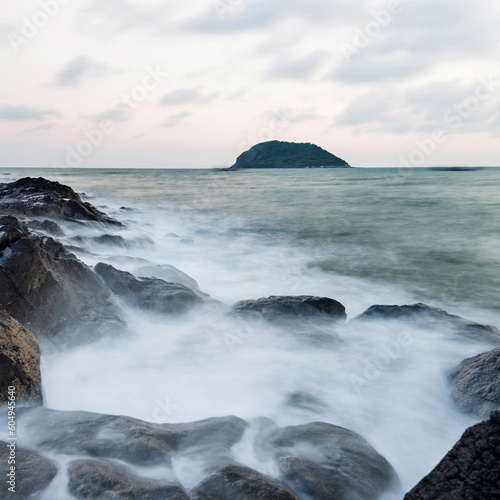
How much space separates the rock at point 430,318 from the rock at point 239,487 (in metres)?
4.82

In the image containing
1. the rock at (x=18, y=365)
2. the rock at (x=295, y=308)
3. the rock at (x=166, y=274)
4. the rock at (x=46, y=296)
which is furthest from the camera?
the rock at (x=166, y=274)

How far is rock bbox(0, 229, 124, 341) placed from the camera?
5551 millimetres

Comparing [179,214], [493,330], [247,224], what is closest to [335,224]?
[247,224]

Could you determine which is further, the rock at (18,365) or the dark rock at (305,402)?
the dark rock at (305,402)

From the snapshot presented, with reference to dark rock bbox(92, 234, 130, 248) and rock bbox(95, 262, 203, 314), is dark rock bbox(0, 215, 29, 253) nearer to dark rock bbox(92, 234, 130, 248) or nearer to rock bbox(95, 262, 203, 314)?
rock bbox(95, 262, 203, 314)

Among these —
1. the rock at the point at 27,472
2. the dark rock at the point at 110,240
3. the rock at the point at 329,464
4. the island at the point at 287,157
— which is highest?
the island at the point at 287,157

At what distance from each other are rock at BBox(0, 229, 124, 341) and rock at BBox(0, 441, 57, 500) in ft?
8.83

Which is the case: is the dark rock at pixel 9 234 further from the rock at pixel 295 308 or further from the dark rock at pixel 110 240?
the dark rock at pixel 110 240

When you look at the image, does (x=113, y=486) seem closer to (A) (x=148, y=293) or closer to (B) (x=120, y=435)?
(B) (x=120, y=435)

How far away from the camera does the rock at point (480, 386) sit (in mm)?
4367

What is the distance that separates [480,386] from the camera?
461 cm

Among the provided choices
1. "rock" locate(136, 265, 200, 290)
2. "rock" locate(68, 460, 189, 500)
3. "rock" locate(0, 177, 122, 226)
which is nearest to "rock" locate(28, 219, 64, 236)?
"rock" locate(0, 177, 122, 226)

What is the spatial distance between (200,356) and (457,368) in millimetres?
3630


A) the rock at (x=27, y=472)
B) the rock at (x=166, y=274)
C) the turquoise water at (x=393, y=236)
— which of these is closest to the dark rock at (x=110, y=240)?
the rock at (x=166, y=274)
